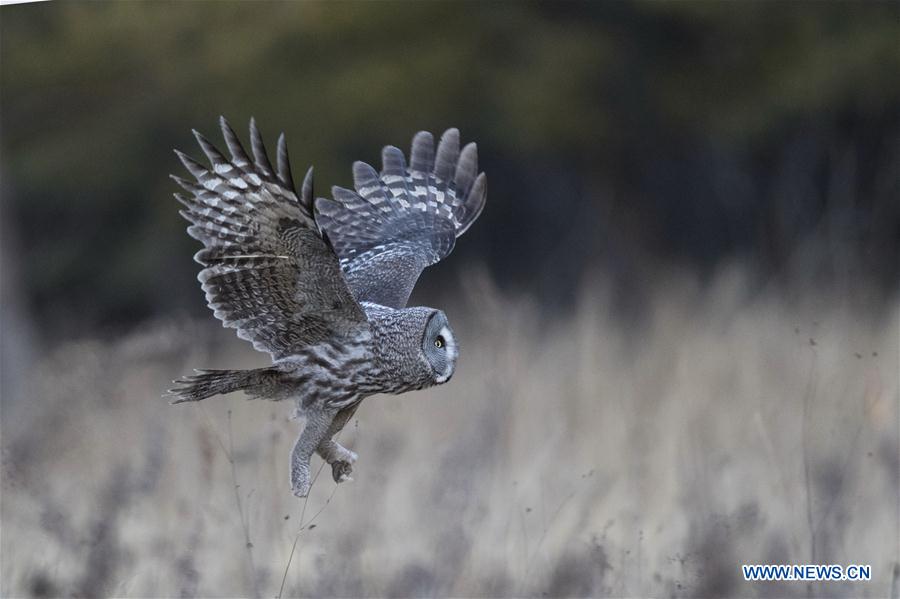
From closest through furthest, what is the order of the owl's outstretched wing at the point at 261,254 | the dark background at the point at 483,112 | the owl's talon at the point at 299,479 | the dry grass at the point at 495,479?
the owl's outstretched wing at the point at 261,254 → the owl's talon at the point at 299,479 → the dry grass at the point at 495,479 → the dark background at the point at 483,112

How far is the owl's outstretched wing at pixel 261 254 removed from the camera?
4629 millimetres

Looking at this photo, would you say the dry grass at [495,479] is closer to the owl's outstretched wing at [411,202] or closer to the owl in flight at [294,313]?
the owl in flight at [294,313]

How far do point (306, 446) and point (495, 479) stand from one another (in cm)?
262

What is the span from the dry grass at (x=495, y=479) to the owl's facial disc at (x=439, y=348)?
448mm

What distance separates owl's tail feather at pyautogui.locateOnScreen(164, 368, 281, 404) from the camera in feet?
16.3

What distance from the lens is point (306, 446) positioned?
194 inches

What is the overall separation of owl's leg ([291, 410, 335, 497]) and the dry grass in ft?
0.53

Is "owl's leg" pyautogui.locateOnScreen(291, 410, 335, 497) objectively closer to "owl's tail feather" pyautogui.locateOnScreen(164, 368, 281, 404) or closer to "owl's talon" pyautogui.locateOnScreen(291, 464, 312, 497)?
"owl's talon" pyautogui.locateOnScreen(291, 464, 312, 497)

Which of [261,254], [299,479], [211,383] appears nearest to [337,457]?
[299,479]

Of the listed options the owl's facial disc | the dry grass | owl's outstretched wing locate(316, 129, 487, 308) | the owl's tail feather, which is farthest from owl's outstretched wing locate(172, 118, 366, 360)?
owl's outstretched wing locate(316, 129, 487, 308)

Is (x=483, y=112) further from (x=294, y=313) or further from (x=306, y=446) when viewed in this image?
(x=306, y=446)

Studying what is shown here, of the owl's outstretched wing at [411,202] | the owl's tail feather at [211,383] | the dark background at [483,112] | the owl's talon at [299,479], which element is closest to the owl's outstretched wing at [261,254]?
the owl's tail feather at [211,383]

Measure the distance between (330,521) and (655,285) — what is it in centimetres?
667

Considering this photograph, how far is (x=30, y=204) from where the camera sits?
14453 millimetres
